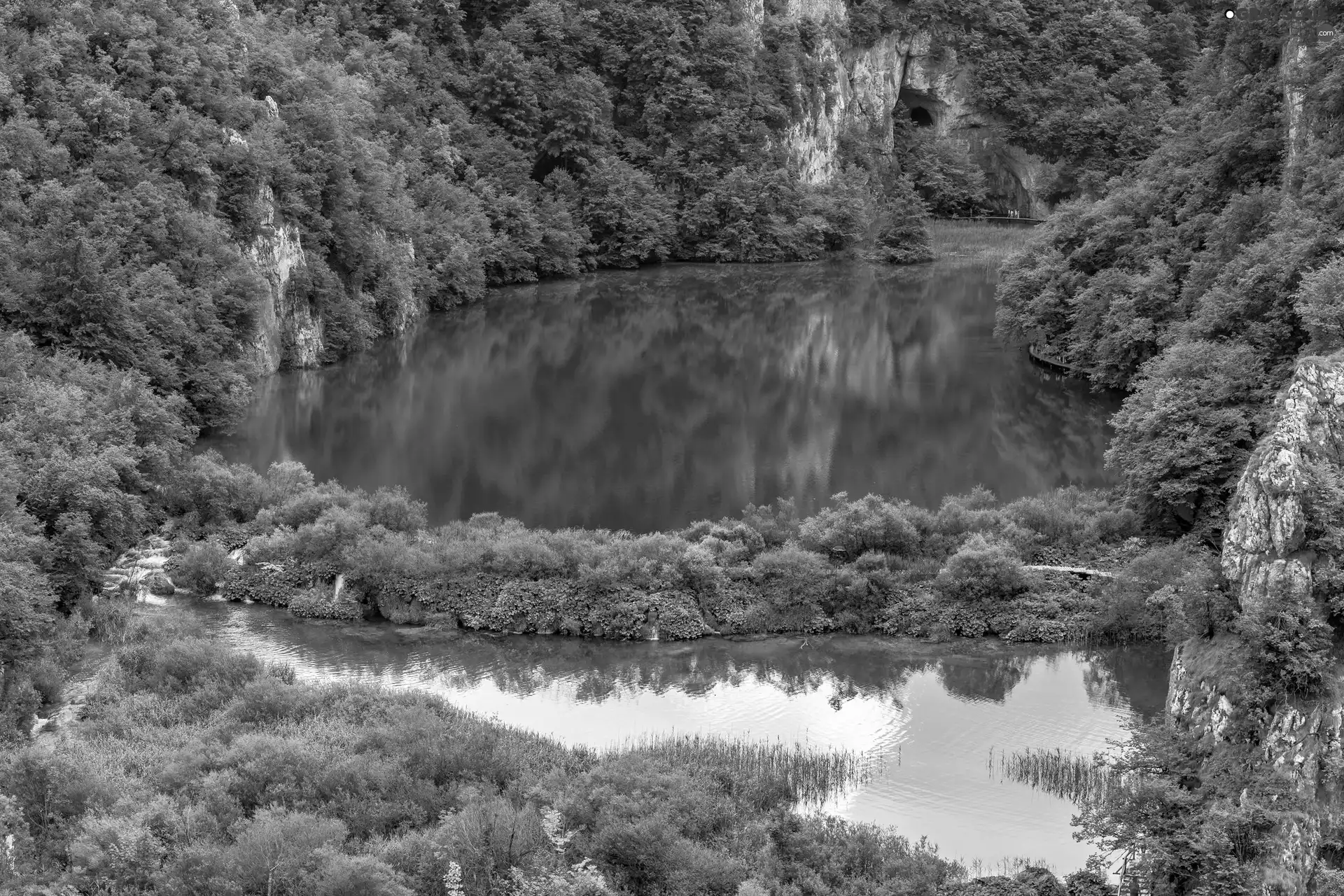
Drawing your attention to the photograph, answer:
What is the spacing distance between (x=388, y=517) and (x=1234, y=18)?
37647 mm

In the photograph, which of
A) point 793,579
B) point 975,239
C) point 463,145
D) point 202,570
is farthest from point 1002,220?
point 202,570

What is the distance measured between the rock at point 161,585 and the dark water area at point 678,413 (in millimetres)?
7012

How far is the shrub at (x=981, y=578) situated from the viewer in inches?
1171

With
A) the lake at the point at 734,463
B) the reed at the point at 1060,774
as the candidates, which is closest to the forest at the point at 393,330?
the lake at the point at 734,463

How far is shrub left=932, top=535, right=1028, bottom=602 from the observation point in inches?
1171

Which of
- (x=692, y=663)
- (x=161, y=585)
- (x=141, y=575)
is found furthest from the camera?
(x=141, y=575)

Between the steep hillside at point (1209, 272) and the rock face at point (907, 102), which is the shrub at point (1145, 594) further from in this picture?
the rock face at point (907, 102)

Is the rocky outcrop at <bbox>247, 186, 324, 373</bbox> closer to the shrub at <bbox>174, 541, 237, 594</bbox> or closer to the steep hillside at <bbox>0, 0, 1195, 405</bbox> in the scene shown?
the steep hillside at <bbox>0, 0, 1195, 405</bbox>

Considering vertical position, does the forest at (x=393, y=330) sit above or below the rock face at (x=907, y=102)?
below

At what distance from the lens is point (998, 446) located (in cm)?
4350

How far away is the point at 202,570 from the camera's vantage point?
31688 mm

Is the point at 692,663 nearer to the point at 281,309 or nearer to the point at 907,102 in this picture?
the point at 281,309

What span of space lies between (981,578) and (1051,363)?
2580cm

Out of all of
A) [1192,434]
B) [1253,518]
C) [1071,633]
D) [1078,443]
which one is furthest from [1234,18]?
[1253,518]
